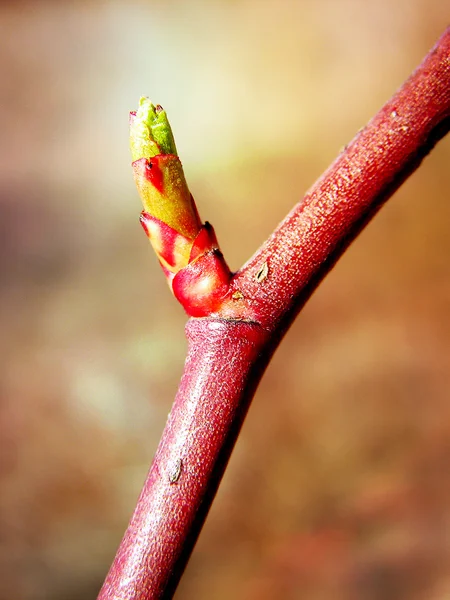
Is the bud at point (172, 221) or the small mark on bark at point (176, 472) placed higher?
the bud at point (172, 221)

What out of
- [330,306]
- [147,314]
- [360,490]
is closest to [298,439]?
[360,490]

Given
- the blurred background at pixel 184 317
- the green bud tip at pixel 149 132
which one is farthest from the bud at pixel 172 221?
the blurred background at pixel 184 317

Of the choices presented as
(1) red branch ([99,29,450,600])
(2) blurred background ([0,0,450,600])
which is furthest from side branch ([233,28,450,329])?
(2) blurred background ([0,0,450,600])

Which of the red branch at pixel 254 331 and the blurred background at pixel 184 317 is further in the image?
the blurred background at pixel 184 317

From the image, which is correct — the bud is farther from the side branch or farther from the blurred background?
the blurred background

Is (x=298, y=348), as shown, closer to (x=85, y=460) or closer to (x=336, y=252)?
(x=85, y=460)

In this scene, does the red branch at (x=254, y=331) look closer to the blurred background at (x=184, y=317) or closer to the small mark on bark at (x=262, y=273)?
the small mark on bark at (x=262, y=273)

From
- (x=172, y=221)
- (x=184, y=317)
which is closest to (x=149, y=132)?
(x=172, y=221)
